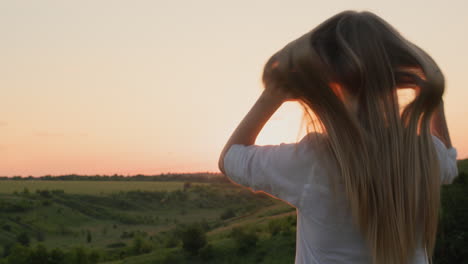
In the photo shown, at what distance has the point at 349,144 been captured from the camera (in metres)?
1.11

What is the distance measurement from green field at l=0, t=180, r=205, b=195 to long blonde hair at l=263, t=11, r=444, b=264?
204ft

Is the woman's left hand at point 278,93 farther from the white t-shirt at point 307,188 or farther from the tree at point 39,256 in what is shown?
the tree at point 39,256

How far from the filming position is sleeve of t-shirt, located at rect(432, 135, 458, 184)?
1.39m

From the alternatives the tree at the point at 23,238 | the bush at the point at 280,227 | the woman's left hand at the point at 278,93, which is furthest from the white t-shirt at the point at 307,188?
the tree at the point at 23,238

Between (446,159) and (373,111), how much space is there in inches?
17.4

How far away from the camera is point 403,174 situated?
1180 millimetres

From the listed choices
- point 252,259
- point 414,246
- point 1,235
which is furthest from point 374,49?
point 1,235

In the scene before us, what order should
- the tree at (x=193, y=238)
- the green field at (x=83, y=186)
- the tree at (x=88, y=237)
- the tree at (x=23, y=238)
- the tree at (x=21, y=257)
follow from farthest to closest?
1. the green field at (x=83, y=186)
2. the tree at (x=88, y=237)
3. the tree at (x=23, y=238)
4. the tree at (x=21, y=257)
5. the tree at (x=193, y=238)

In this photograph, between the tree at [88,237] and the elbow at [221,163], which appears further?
the tree at [88,237]

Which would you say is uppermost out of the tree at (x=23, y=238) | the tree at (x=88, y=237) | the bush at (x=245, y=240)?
the bush at (x=245, y=240)

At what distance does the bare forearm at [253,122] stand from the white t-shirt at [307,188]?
0.03 m

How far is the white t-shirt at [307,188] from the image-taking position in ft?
3.77

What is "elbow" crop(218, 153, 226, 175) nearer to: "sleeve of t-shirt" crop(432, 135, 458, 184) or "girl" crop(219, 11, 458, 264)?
"girl" crop(219, 11, 458, 264)

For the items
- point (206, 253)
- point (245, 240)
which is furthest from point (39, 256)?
point (245, 240)
